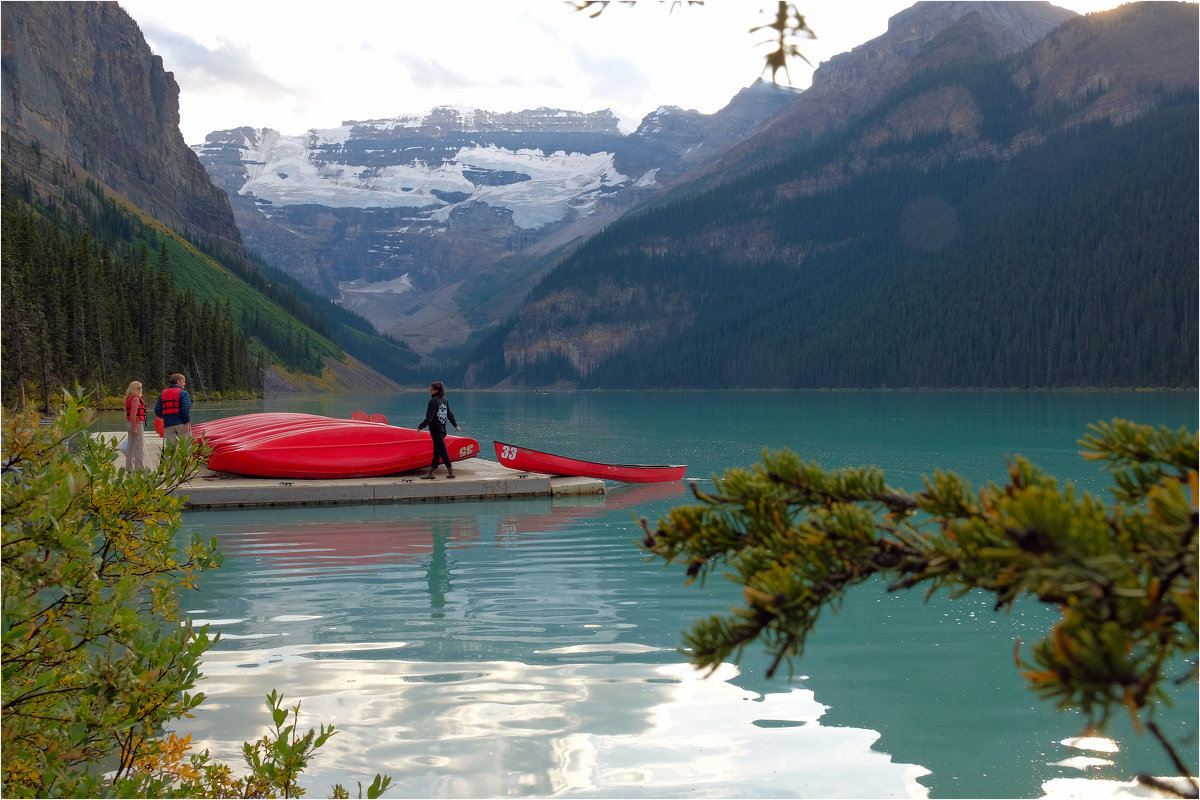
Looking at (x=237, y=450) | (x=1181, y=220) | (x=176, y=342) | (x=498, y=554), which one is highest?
(x=1181, y=220)

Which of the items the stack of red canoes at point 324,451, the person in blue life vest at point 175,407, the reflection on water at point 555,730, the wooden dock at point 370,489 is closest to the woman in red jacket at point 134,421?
the person in blue life vest at point 175,407

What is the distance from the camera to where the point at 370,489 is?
79.6ft

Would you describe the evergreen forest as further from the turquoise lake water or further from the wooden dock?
the turquoise lake water

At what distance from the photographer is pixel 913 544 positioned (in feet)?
6.47

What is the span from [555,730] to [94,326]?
97.3 m

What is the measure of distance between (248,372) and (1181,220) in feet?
594

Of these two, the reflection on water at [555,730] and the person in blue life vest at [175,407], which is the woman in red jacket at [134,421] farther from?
the reflection on water at [555,730]

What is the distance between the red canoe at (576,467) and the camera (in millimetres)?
27500

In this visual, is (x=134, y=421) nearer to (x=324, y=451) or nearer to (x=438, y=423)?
(x=324, y=451)

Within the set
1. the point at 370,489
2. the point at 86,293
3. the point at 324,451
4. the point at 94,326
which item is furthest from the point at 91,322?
the point at 370,489

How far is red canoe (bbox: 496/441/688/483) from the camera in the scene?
27.5 meters

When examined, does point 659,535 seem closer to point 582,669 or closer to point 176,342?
point 582,669

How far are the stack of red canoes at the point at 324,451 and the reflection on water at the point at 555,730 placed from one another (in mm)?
15213

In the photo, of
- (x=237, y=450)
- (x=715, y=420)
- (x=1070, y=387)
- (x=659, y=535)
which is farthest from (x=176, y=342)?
(x=1070, y=387)
